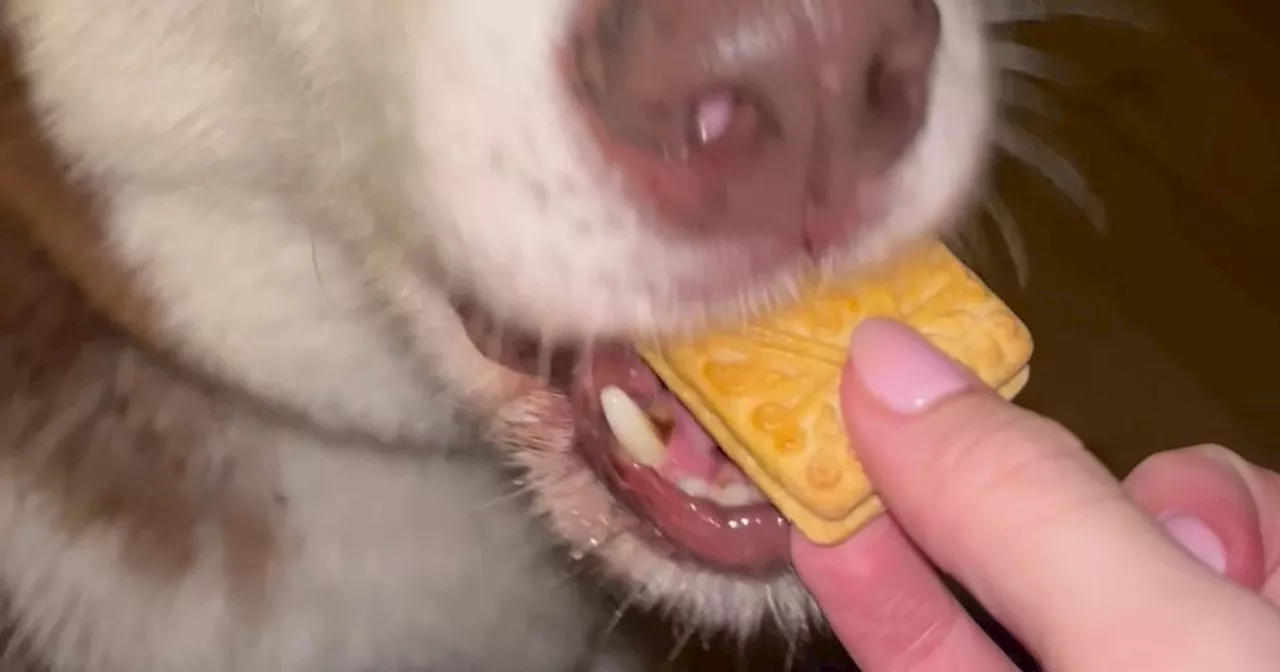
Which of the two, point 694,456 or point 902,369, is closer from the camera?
point 902,369

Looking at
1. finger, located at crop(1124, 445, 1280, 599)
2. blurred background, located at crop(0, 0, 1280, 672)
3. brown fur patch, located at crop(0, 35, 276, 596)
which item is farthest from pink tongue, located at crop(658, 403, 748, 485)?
blurred background, located at crop(0, 0, 1280, 672)

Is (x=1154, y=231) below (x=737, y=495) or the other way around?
below

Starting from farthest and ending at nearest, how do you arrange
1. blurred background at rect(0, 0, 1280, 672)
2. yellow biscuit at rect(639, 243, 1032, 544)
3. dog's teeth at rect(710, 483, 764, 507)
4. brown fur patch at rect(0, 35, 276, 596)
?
1. blurred background at rect(0, 0, 1280, 672)
2. brown fur patch at rect(0, 35, 276, 596)
3. dog's teeth at rect(710, 483, 764, 507)
4. yellow biscuit at rect(639, 243, 1032, 544)

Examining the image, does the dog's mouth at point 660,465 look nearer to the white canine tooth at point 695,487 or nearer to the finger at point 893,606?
the white canine tooth at point 695,487

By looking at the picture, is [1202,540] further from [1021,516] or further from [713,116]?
[713,116]

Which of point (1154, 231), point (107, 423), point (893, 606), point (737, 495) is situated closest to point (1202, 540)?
point (893, 606)

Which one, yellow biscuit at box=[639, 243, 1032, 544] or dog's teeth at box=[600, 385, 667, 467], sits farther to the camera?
dog's teeth at box=[600, 385, 667, 467]

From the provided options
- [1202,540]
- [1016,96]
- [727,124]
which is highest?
[727,124]

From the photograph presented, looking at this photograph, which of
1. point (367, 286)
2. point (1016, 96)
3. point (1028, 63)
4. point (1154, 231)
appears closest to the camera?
point (367, 286)

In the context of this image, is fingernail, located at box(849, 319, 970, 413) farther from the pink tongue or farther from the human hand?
the pink tongue
